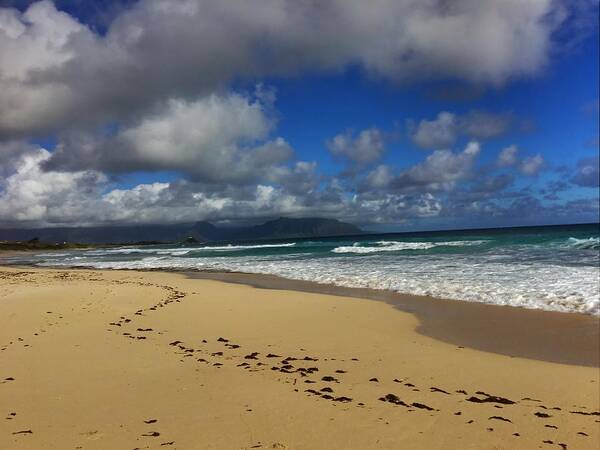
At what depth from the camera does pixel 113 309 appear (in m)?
10.5

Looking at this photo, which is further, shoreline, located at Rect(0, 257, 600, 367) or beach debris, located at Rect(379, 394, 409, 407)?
shoreline, located at Rect(0, 257, 600, 367)

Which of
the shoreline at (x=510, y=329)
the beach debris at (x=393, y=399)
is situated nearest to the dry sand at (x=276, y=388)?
the beach debris at (x=393, y=399)

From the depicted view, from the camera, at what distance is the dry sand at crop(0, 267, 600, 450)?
3.91m

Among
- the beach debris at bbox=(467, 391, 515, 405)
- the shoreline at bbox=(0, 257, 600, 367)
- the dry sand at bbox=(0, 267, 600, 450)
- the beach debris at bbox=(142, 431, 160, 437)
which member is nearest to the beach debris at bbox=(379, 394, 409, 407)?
the dry sand at bbox=(0, 267, 600, 450)

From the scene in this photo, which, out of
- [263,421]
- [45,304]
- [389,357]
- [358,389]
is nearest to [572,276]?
[389,357]

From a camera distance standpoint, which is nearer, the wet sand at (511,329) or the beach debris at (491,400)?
the beach debris at (491,400)

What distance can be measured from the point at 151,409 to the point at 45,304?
8245 mm

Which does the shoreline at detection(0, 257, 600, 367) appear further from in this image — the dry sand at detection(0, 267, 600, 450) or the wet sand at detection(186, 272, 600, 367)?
the dry sand at detection(0, 267, 600, 450)

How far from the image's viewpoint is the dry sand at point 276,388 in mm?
3912

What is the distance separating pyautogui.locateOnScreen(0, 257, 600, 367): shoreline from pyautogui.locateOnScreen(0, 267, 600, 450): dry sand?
145 mm

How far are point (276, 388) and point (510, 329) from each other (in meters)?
5.57

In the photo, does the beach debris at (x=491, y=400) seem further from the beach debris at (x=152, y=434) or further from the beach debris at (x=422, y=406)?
the beach debris at (x=152, y=434)

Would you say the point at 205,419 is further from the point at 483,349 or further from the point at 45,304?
the point at 45,304

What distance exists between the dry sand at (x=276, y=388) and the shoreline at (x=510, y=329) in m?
0.14
